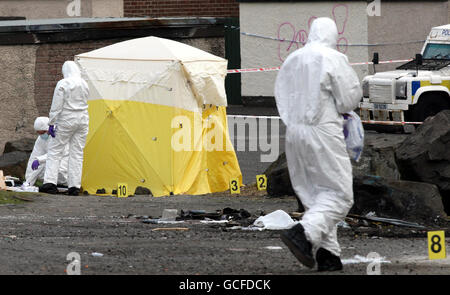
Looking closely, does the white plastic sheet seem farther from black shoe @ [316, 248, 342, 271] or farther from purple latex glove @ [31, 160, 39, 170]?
purple latex glove @ [31, 160, 39, 170]

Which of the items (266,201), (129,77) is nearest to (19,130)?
(129,77)

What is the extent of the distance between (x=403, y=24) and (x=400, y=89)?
21.9ft

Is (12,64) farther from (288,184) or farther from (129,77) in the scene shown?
(288,184)

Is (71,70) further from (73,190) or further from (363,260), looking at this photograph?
(363,260)

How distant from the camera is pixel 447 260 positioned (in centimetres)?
785

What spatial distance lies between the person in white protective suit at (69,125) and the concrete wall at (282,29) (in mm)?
11251

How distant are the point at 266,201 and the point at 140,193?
Result: 7.21 feet

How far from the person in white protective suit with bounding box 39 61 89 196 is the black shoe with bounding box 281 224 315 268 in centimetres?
698

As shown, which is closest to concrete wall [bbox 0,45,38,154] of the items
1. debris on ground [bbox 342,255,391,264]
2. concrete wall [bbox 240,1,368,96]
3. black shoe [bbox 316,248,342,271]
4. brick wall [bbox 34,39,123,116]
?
brick wall [bbox 34,39,123,116]

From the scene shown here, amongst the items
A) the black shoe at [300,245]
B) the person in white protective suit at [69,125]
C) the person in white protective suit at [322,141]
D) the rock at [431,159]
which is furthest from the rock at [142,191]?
the black shoe at [300,245]

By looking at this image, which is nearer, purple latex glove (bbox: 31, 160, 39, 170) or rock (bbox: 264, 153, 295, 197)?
rock (bbox: 264, 153, 295, 197)

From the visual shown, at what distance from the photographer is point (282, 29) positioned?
961 inches

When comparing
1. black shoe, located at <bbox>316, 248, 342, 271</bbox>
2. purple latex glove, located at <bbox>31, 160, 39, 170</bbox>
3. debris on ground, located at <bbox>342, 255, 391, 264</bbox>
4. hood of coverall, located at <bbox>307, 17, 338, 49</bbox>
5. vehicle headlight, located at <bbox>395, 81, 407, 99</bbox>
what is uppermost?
hood of coverall, located at <bbox>307, 17, 338, 49</bbox>

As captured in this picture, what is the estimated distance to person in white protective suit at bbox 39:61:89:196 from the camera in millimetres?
13477
